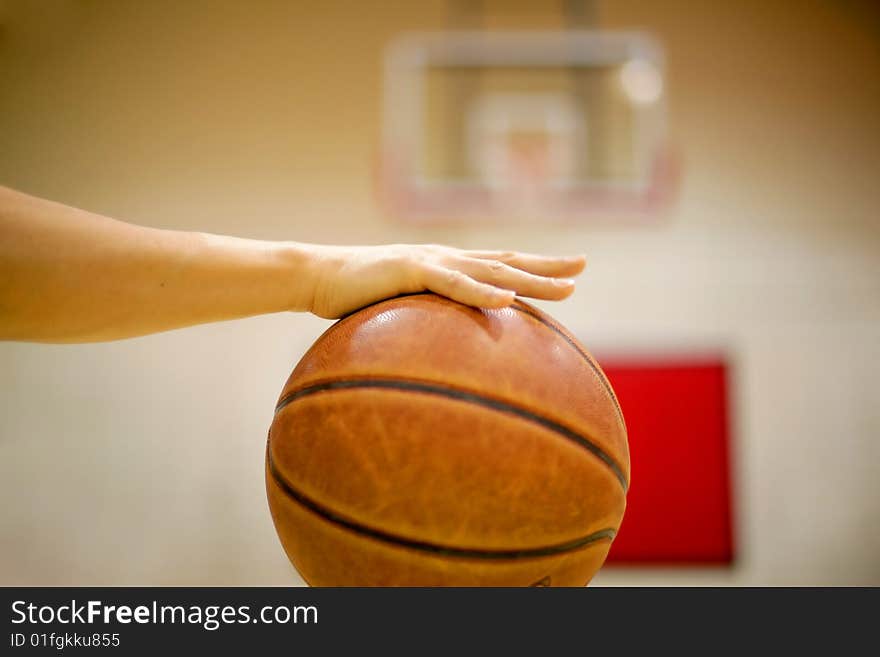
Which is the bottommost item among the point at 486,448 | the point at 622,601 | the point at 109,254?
the point at 622,601

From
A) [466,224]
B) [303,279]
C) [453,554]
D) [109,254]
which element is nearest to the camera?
[453,554]

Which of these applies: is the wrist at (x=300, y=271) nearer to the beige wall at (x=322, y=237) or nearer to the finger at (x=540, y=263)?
the finger at (x=540, y=263)

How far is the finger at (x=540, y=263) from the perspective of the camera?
3.82 feet

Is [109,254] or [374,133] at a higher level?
[374,133]

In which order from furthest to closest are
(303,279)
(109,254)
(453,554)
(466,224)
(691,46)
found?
(691,46), (466,224), (303,279), (109,254), (453,554)

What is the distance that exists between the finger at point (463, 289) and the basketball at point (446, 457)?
2 centimetres

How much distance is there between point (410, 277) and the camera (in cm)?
104

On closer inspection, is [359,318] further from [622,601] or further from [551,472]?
[622,601]

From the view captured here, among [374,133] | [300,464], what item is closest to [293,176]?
[374,133]

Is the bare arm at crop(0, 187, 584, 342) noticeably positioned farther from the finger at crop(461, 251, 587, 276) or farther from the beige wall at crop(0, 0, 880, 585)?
the beige wall at crop(0, 0, 880, 585)

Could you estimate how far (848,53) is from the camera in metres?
3.94

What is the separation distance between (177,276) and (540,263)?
577mm

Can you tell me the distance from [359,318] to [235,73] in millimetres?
3305

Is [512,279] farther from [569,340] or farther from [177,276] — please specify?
[177,276]
